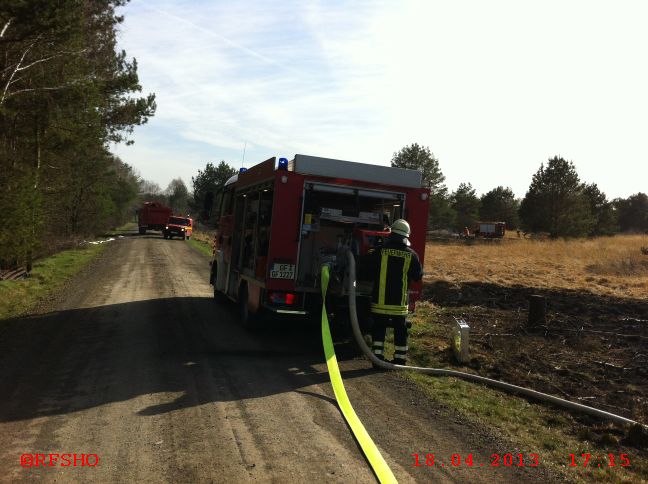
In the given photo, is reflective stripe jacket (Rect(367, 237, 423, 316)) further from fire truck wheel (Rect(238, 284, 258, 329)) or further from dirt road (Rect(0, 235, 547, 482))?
fire truck wheel (Rect(238, 284, 258, 329))


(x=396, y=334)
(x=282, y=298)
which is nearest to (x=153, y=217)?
(x=282, y=298)

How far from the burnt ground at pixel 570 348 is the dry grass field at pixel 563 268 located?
190 inches

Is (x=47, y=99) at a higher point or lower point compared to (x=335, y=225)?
higher

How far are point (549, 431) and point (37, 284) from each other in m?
14.4

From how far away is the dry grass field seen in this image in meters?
20.4

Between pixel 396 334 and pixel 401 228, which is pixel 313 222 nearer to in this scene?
pixel 401 228

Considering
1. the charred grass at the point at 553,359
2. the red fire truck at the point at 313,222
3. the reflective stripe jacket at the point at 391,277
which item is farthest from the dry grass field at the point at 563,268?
the reflective stripe jacket at the point at 391,277

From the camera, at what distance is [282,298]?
7918 millimetres

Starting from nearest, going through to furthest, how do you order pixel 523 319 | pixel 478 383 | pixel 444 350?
pixel 478 383 < pixel 444 350 < pixel 523 319


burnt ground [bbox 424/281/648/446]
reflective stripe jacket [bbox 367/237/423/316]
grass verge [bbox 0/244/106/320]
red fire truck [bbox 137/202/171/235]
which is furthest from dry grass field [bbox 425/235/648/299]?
red fire truck [bbox 137/202/171/235]

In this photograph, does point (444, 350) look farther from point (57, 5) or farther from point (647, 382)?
point (57, 5)

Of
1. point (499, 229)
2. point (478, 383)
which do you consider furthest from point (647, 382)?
point (499, 229)

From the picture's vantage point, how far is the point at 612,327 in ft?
36.9

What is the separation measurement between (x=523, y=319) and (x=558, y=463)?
26.0 ft
